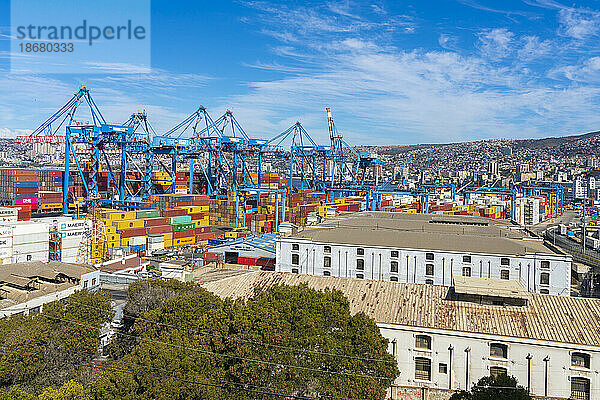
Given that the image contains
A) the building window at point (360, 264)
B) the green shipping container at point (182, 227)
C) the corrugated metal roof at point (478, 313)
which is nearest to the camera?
the corrugated metal roof at point (478, 313)

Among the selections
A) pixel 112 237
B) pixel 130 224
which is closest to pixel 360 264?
pixel 112 237

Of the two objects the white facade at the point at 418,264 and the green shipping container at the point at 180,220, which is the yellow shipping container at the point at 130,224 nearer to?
the green shipping container at the point at 180,220

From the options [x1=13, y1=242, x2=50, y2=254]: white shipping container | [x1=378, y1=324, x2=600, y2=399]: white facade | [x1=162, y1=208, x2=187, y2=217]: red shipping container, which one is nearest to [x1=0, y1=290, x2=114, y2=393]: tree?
[x1=378, y1=324, x2=600, y2=399]: white facade

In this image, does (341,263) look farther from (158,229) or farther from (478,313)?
(158,229)

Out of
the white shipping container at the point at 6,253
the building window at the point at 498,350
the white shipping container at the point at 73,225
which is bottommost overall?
the building window at the point at 498,350

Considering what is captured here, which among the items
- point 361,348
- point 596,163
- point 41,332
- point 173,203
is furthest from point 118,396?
point 596,163

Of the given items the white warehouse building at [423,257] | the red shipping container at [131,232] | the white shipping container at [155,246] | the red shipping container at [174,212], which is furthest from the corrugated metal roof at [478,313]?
the red shipping container at [174,212]
